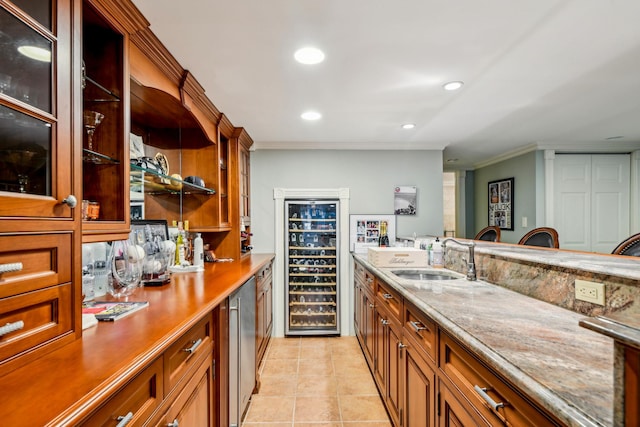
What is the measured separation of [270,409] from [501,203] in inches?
178

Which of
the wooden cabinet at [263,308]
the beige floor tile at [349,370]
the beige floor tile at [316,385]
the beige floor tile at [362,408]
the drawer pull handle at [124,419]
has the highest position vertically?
the drawer pull handle at [124,419]

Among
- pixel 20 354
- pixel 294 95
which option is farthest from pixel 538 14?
pixel 20 354

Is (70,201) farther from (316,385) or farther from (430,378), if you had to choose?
(316,385)

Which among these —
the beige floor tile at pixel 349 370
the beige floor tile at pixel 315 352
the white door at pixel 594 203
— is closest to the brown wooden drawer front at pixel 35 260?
the beige floor tile at pixel 349 370

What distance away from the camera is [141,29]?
5.02 ft

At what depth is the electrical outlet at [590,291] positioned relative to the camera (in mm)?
1225

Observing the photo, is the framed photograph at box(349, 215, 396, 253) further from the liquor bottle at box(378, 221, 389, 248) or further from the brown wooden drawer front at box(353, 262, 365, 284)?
the brown wooden drawer front at box(353, 262, 365, 284)

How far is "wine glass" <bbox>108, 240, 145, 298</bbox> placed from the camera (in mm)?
1731

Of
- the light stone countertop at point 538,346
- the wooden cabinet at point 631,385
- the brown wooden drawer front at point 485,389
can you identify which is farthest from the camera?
the brown wooden drawer front at point 485,389

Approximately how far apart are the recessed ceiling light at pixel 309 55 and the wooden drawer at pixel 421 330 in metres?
1.46

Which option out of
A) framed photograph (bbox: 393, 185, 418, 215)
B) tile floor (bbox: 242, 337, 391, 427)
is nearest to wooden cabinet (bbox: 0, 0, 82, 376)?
tile floor (bbox: 242, 337, 391, 427)

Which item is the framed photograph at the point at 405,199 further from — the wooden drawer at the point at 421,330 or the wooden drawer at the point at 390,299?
the wooden drawer at the point at 421,330

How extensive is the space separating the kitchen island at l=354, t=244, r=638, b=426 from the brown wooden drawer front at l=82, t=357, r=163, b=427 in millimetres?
995

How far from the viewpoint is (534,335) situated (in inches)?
41.6
